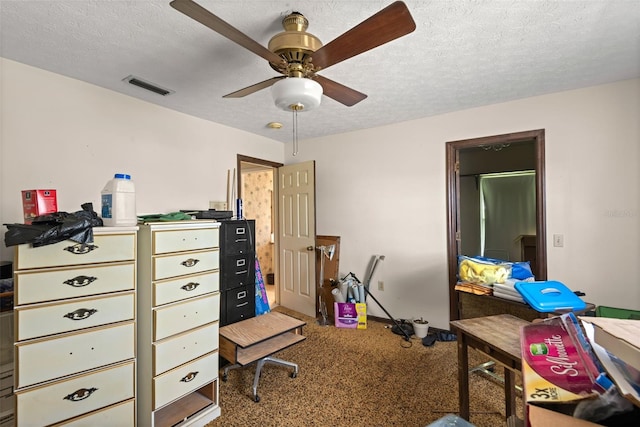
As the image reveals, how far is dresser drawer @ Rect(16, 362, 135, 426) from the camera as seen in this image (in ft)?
3.89

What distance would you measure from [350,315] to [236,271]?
4.64ft

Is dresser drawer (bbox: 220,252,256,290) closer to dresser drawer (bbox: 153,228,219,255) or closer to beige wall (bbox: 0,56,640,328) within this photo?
dresser drawer (bbox: 153,228,219,255)

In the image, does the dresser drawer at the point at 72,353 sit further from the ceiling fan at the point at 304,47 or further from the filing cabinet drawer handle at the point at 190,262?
the ceiling fan at the point at 304,47

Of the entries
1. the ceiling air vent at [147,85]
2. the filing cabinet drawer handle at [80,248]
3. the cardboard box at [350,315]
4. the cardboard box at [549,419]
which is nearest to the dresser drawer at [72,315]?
the filing cabinet drawer handle at [80,248]

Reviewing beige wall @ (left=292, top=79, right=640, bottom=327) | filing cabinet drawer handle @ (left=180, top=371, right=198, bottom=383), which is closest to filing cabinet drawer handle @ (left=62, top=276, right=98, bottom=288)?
filing cabinet drawer handle @ (left=180, top=371, right=198, bottom=383)

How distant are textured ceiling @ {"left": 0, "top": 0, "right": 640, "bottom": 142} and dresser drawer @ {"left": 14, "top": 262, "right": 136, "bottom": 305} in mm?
1260

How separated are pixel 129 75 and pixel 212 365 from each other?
6.82ft

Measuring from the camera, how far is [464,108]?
2688 millimetres

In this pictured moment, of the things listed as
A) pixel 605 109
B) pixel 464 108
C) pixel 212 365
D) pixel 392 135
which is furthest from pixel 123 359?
pixel 605 109

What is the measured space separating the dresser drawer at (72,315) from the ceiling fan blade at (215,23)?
136 cm

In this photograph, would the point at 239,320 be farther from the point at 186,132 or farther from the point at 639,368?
the point at 639,368

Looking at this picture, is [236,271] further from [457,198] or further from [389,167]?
[457,198]

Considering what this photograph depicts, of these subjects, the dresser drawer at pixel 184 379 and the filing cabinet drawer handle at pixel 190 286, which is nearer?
the dresser drawer at pixel 184 379

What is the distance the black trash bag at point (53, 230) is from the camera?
1.17m
